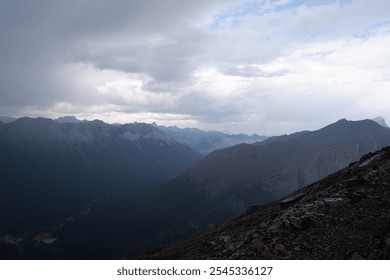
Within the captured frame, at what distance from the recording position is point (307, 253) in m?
20.3

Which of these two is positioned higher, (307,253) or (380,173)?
(380,173)

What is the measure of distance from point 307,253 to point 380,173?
1174cm

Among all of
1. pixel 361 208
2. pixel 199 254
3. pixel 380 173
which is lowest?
pixel 199 254

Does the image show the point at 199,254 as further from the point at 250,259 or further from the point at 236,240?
the point at 250,259

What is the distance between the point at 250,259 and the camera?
2125 cm

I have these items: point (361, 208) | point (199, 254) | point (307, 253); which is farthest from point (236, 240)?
point (361, 208)
